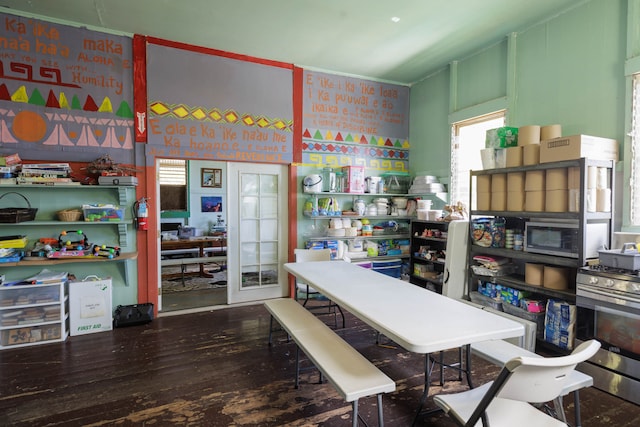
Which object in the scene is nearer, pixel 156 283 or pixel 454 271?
pixel 454 271

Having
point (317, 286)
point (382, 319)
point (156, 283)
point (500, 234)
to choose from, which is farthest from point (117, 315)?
point (500, 234)

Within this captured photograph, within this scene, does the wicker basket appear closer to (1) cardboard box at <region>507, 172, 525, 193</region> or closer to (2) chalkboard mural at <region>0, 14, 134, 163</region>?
(2) chalkboard mural at <region>0, 14, 134, 163</region>

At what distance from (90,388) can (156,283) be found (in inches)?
67.9

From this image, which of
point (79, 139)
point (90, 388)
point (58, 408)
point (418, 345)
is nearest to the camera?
point (418, 345)

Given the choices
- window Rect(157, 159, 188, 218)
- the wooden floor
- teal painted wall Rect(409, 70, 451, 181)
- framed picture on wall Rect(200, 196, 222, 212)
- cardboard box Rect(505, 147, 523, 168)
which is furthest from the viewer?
framed picture on wall Rect(200, 196, 222, 212)

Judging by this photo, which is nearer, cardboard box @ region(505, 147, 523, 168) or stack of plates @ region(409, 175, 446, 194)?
cardboard box @ region(505, 147, 523, 168)

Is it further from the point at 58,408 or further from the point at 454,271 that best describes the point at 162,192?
the point at 454,271

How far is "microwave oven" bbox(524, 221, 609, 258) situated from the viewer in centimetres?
295

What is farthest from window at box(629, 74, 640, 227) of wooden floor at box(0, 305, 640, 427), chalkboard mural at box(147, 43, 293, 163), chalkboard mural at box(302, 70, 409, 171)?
chalkboard mural at box(147, 43, 293, 163)

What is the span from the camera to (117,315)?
13.4 ft

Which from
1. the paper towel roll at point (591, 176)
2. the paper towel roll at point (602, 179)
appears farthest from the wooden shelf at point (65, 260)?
the paper towel roll at point (602, 179)

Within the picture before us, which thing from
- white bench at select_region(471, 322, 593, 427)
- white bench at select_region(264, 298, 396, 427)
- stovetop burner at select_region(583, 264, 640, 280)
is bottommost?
white bench at select_region(471, 322, 593, 427)

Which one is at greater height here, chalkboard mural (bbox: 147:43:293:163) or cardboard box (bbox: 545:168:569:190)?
chalkboard mural (bbox: 147:43:293:163)

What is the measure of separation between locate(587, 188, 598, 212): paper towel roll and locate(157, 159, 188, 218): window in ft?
24.9
